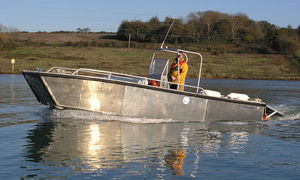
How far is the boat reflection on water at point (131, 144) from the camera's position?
23.2ft

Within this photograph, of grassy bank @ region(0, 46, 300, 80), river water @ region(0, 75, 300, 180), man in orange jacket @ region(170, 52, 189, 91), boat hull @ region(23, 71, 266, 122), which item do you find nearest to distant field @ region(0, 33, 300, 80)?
grassy bank @ region(0, 46, 300, 80)

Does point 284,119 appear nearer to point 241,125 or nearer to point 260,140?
point 241,125

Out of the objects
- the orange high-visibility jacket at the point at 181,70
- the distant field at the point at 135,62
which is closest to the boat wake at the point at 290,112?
the orange high-visibility jacket at the point at 181,70

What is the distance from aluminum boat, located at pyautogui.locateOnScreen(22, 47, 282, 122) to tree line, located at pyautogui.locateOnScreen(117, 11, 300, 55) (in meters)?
53.6

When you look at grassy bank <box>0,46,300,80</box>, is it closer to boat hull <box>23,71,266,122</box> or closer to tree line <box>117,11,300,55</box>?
tree line <box>117,11,300,55</box>

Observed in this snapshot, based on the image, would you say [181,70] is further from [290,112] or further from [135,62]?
[135,62]

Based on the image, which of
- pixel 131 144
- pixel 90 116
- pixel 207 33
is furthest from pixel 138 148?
pixel 207 33

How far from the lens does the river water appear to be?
22.1ft

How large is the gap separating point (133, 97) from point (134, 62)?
120 feet

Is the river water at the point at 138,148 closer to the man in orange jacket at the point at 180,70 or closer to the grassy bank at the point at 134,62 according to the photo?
the man in orange jacket at the point at 180,70

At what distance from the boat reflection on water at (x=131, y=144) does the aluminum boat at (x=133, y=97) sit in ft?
1.15

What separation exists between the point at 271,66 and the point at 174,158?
1831 inches

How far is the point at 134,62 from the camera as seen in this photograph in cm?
4722

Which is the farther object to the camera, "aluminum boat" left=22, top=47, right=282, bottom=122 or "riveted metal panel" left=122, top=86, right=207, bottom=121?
"riveted metal panel" left=122, top=86, right=207, bottom=121
